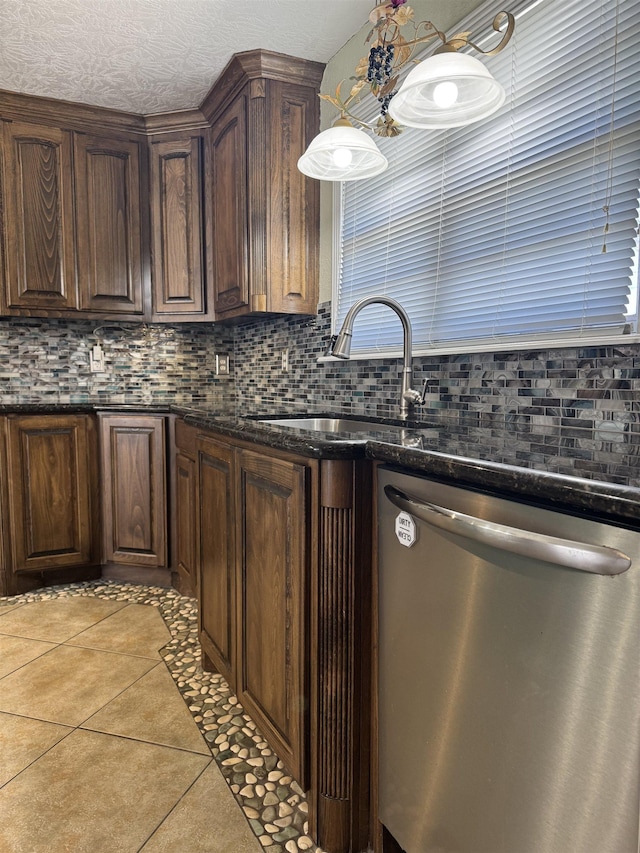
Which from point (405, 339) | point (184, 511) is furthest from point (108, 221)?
point (405, 339)

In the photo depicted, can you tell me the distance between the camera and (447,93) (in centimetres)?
120

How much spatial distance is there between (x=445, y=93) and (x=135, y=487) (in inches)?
89.9

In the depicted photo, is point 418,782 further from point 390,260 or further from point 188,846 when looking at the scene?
point 390,260

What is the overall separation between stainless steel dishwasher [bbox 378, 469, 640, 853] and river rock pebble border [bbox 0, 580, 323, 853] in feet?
1.10

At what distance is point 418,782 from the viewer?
101 centimetres

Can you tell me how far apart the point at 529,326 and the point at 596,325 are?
0.67 feet

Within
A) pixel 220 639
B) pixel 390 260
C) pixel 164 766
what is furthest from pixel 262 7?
pixel 164 766

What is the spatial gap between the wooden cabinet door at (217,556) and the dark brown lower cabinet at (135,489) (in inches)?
38.1

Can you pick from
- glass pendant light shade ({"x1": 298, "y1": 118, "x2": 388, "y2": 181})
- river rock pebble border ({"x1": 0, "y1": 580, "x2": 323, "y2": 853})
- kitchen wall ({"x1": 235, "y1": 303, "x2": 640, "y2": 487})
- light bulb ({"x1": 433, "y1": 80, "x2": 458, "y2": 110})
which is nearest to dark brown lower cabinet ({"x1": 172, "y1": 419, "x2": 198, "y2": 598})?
river rock pebble border ({"x1": 0, "y1": 580, "x2": 323, "y2": 853})

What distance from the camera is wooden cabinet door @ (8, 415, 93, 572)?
2.74 m

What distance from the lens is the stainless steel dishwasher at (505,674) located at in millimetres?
655

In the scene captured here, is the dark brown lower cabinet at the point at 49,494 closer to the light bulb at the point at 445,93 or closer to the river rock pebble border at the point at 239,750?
the river rock pebble border at the point at 239,750

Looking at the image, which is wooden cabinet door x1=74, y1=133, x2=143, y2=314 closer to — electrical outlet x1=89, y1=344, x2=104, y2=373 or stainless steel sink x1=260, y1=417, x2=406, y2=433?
electrical outlet x1=89, y1=344, x2=104, y2=373

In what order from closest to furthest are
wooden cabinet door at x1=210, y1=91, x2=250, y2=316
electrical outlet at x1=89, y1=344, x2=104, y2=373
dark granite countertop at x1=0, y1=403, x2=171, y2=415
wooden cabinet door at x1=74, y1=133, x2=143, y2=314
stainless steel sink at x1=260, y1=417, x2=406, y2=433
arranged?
1. stainless steel sink at x1=260, y1=417, x2=406, y2=433
2. wooden cabinet door at x1=210, y1=91, x2=250, y2=316
3. dark granite countertop at x1=0, y1=403, x2=171, y2=415
4. wooden cabinet door at x1=74, y1=133, x2=143, y2=314
5. electrical outlet at x1=89, y1=344, x2=104, y2=373
